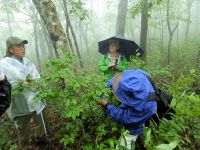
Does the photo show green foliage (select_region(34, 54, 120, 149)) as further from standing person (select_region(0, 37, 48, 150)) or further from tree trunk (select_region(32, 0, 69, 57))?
tree trunk (select_region(32, 0, 69, 57))

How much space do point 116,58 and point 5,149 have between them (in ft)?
8.94

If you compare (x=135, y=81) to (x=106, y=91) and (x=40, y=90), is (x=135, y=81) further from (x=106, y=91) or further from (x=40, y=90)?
(x=40, y=90)

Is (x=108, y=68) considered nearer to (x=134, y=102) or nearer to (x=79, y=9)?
(x=134, y=102)

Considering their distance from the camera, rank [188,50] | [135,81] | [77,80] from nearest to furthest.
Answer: [135,81]
[77,80]
[188,50]

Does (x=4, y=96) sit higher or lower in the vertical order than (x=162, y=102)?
higher

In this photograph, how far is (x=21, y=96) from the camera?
4.57 meters

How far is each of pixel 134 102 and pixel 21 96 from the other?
2.58 meters

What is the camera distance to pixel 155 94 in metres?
2.87

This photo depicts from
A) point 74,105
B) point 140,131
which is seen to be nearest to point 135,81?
point 140,131

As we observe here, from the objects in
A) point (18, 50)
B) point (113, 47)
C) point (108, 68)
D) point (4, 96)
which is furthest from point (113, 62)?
point (4, 96)

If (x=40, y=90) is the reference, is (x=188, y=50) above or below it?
below

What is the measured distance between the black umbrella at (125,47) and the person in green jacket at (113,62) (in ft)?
0.28

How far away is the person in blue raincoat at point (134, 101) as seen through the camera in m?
2.71

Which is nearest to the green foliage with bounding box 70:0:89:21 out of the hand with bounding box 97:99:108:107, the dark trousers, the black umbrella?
the black umbrella
